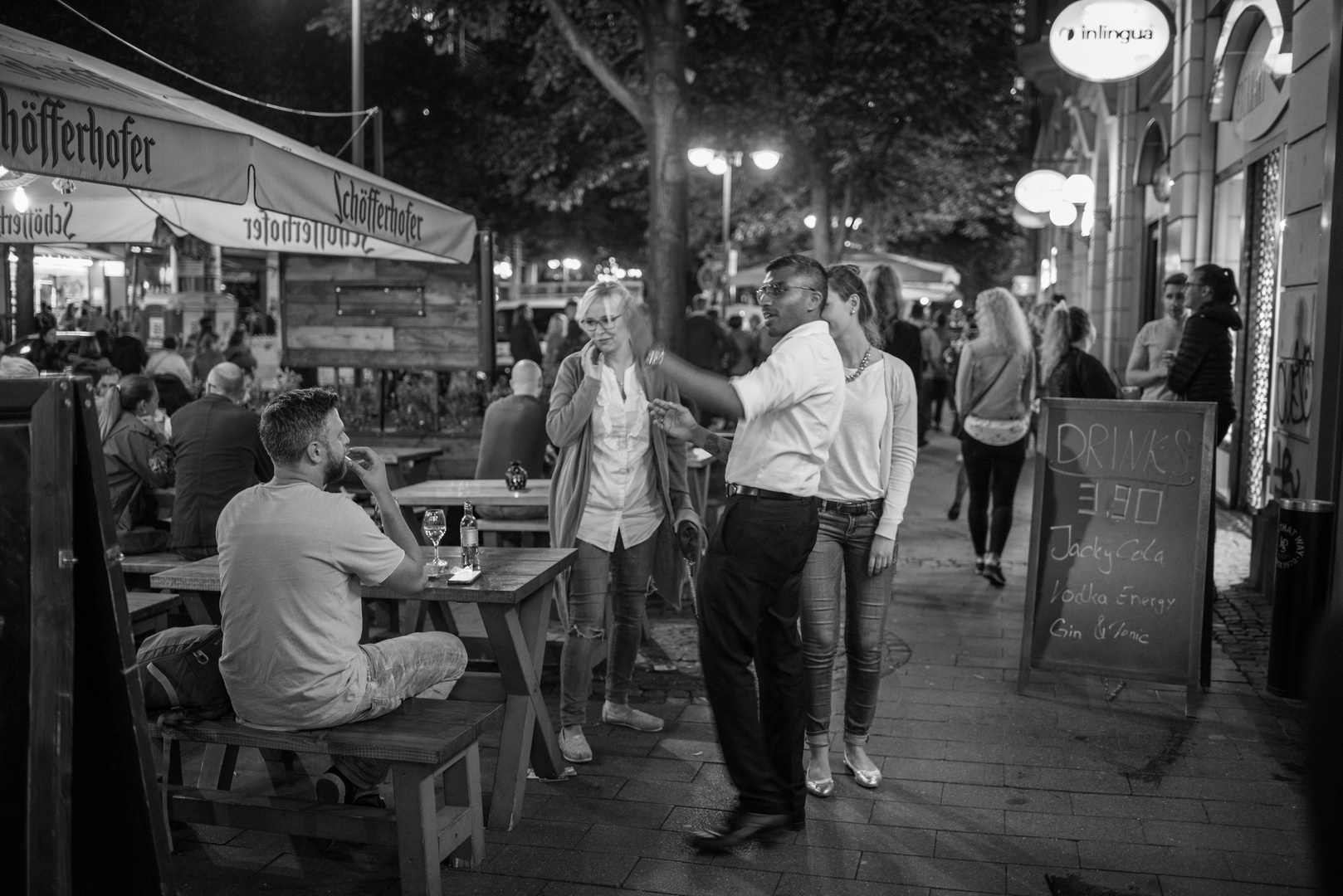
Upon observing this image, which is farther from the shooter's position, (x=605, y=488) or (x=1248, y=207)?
(x=1248, y=207)

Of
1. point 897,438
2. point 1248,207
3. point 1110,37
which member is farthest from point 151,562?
point 1248,207

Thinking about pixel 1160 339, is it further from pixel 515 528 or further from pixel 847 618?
pixel 847 618

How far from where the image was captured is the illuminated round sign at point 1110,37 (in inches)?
401

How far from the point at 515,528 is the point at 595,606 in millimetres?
1847

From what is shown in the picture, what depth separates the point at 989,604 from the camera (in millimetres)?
7551

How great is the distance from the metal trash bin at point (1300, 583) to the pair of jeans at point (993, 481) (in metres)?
2.23

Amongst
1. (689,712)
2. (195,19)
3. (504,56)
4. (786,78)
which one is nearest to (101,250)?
(195,19)

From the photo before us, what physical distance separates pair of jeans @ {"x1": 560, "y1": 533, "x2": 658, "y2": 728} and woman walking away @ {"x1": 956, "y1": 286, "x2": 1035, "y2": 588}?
3420 mm

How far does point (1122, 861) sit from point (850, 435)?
5.47 ft

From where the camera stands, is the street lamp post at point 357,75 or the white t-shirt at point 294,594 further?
the street lamp post at point 357,75

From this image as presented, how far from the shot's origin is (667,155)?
1348 cm

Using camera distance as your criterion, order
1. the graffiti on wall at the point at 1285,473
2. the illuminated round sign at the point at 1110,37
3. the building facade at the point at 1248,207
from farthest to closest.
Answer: the illuminated round sign at the point at 1110,37 < the graffiti on wall at the point at 1285,473 < the building facade at the point at 1248,207

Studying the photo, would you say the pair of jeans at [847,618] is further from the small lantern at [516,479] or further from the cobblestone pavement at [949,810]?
the small lantern at [516,479]

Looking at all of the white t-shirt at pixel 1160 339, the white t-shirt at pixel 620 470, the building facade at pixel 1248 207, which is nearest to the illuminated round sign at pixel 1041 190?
the building facade at pixel 1248 207
